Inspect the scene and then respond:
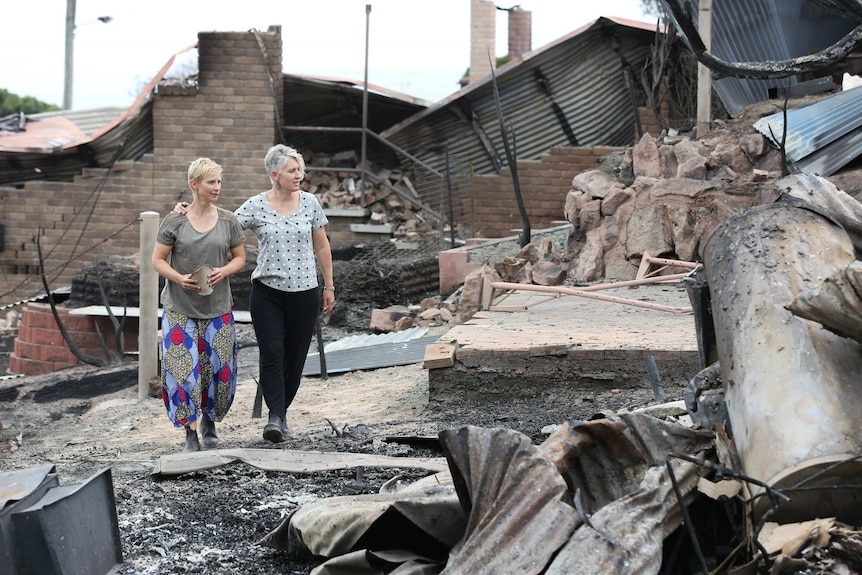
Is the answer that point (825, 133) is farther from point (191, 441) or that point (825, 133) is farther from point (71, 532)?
point (71, 532)

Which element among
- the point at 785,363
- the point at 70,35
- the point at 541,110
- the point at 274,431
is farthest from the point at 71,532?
the point at 70,35

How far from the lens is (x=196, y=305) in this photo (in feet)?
18.4

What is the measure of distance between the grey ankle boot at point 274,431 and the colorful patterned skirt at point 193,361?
334 mm

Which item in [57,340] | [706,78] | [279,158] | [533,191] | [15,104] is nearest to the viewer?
[279,158]

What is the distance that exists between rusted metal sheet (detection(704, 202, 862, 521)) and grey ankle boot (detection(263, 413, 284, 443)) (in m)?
2.55

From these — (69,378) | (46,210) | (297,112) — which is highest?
(297,112)

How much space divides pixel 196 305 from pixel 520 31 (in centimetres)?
2015

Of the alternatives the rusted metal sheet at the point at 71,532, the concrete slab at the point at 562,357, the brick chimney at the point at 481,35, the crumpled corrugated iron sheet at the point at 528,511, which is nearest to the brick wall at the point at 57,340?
the concrete slab at the point at 562,357

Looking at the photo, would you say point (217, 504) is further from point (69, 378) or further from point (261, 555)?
point (69, 378)

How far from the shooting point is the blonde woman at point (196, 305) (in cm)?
559

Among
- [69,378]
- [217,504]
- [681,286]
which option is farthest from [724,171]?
[217,504]

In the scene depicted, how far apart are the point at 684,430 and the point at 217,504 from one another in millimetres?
1747

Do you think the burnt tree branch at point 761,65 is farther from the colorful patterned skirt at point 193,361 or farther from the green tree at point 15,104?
the green tree at point 15,104

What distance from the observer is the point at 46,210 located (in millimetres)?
18000
